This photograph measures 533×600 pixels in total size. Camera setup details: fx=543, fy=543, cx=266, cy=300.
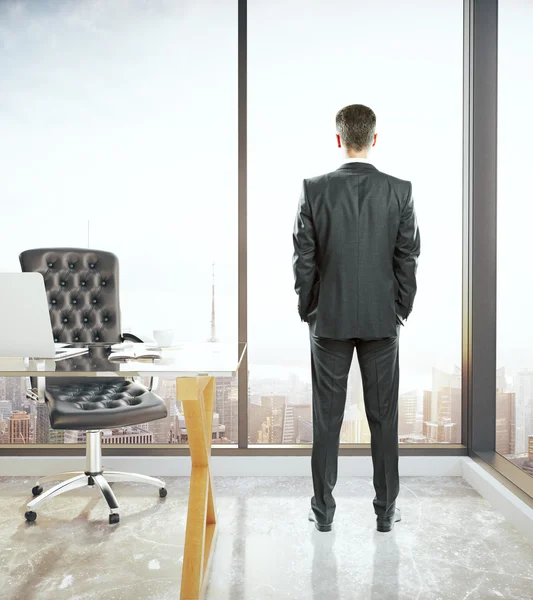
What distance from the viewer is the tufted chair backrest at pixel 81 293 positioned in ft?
8.80

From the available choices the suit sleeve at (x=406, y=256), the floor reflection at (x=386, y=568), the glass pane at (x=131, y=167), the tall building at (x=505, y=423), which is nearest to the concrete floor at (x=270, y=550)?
the floor reflection at (x=386, y=568)

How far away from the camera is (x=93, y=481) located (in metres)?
2.44

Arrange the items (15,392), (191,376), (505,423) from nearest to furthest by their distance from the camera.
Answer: (191,376)
(505,423)
(15,392)

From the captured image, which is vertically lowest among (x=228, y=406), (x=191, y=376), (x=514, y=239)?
(x=228, y=406)

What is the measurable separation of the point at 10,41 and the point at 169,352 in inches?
85.1

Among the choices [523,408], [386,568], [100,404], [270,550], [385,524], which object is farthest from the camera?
[523,408]

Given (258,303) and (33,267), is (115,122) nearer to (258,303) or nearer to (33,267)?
(33,267)

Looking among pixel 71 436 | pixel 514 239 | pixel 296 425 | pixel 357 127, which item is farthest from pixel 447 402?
pixel 71 436

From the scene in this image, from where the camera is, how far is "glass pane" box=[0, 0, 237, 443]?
2.98m

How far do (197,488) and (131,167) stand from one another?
1.88 meters

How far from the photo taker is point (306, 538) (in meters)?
2.16

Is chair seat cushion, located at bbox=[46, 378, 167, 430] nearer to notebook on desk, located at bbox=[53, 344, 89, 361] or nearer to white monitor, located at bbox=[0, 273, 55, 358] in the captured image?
notebook on desk, located at bbox=[53, 344, 89, 361]

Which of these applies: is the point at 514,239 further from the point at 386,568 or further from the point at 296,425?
the point at 386,568

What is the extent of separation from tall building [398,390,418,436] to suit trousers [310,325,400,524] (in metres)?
0.81
